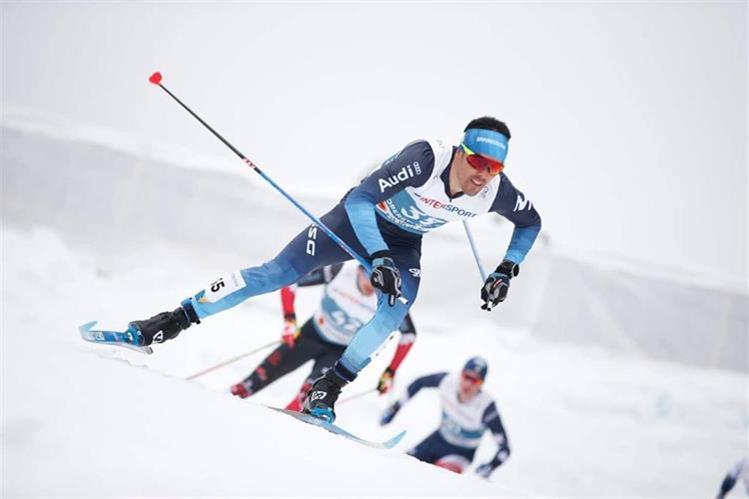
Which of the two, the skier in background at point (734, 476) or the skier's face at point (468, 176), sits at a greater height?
the skier's face at point (468, 176)

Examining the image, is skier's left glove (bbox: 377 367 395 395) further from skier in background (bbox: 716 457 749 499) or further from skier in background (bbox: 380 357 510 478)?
skier in background (bbox: 716 457 749 499)

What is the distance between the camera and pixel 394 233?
10.6 feet

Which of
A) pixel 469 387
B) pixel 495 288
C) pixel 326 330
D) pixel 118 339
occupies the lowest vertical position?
pixel 469 387

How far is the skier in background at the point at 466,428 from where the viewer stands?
5648 millimetres

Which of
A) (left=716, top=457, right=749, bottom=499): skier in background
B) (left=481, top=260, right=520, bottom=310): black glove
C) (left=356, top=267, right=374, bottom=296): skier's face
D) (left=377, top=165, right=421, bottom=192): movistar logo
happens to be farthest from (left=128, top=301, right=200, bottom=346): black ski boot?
(left=716, top=457, right=749, bottom=499): skier in background

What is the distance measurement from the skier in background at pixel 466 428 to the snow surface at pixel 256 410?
2.09 meters

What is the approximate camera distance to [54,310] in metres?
8.73

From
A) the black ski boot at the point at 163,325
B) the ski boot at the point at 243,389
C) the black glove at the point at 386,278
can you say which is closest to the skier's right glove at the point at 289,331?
the ski boot at the point at 243,389

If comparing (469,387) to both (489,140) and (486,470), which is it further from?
(489,140)

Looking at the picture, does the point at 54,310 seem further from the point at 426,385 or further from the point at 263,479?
the point at 263,479

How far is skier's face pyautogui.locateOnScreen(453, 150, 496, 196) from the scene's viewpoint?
287 centimetres

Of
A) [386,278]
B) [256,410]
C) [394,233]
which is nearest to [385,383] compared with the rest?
[394,233]

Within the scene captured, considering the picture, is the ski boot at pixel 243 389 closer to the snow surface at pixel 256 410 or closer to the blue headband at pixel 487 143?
the snow surface at pixel 256 410

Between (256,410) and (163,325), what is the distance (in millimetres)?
1188
